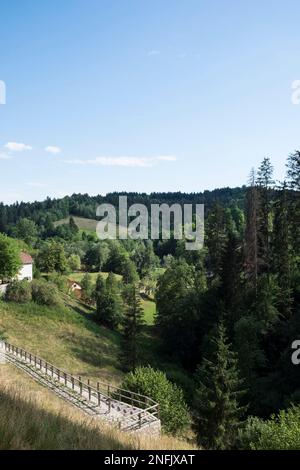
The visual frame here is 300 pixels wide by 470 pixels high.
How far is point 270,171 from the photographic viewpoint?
44625mm

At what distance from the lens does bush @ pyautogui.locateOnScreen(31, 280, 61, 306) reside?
55.9 meters

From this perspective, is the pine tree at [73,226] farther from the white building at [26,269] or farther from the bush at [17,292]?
the bush at [17,292]

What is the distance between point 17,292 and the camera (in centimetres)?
5362

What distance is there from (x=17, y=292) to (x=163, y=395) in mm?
34414

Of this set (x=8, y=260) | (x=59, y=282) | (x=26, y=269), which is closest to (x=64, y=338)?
(x=8, y=260)

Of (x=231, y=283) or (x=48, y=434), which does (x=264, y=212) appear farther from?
(x=48, y=434)

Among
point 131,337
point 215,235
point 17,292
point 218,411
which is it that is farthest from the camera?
point 215,235

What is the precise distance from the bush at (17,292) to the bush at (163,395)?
105 feet

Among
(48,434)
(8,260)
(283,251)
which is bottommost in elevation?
(8,260)

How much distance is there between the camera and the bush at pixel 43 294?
55.9 metres

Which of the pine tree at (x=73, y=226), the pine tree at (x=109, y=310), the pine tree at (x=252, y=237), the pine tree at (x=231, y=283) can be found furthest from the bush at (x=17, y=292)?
the pine tree at (x=73, y=226)
